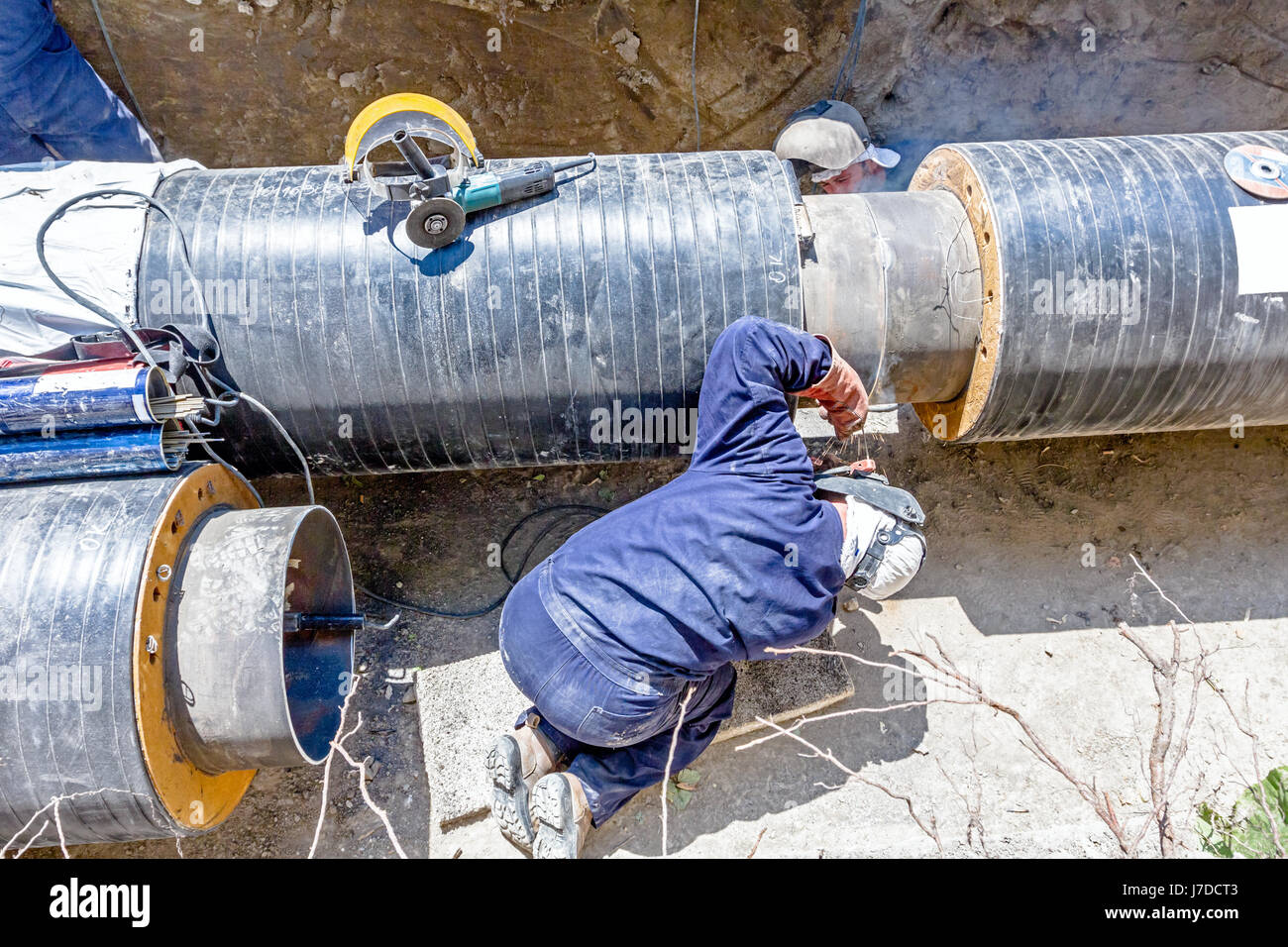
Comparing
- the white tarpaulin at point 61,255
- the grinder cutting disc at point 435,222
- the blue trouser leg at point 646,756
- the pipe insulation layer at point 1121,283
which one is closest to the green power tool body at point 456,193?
the grinder cutting disc at point 435,222

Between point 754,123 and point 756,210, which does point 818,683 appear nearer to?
point 756,210

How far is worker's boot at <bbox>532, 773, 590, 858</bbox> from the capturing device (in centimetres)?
304

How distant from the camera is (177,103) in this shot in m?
4.24

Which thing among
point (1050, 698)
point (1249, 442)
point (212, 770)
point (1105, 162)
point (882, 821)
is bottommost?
point (882, 821)

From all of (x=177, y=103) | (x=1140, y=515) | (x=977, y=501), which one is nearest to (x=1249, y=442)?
(x=1140, y=515)

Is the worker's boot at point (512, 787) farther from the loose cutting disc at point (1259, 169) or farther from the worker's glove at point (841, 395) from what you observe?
the loose cutting disc at point (1259, 169)

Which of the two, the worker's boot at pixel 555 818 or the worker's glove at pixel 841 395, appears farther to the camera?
the worker's boot at pixel 555 818

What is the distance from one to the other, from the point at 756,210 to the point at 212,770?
2.71 metres

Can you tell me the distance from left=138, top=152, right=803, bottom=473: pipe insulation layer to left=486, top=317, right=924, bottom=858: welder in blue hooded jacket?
11.2 inches

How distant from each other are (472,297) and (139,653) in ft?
5.05

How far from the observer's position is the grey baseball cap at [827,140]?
3.94m

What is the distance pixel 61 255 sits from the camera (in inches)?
114

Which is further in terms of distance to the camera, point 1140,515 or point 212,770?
point 1140,515

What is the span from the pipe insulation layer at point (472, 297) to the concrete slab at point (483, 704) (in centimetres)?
119
